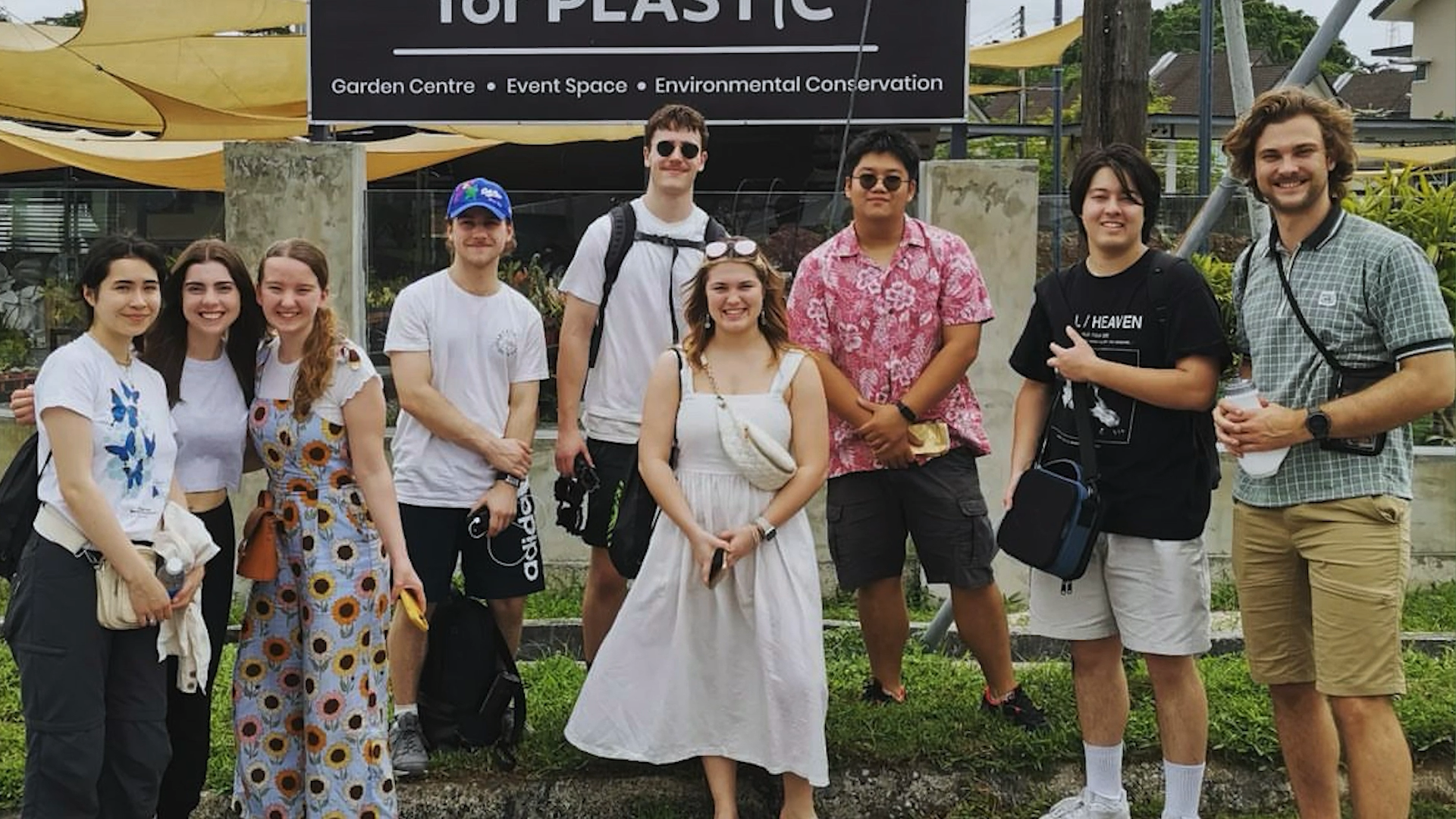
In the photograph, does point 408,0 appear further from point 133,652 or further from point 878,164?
point 133,652

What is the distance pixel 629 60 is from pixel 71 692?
436 cm

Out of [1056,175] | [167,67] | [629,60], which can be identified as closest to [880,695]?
[629,60]

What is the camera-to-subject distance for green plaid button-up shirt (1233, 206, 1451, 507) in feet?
12.3

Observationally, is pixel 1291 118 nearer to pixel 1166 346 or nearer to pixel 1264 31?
pixel 1166 346

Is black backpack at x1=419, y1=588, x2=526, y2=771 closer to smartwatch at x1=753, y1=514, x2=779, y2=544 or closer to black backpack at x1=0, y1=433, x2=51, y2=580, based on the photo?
smartwatch at x1=753, y1=514, x2=779, y2=544

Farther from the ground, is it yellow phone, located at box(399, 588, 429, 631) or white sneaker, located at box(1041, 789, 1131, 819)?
→ yellow phone, located at box(399, 588, 429, 631)

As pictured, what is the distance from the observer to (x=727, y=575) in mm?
4465

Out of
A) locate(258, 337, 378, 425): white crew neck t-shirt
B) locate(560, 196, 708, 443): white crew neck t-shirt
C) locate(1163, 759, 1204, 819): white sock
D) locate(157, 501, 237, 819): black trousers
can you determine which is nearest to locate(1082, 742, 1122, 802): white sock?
locate(1163, 759, 1204, 819): white sock

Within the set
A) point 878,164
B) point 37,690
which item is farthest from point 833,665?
point 37,690

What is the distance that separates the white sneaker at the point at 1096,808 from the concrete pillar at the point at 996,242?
2.94 metres

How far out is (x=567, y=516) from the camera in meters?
5.02

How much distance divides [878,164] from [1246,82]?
1.57m

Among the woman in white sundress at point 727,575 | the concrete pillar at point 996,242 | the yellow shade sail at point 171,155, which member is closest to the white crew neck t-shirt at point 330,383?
the woman in white sundress at point 727,575

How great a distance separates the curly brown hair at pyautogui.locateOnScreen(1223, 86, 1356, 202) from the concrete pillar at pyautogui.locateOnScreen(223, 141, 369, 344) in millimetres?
4842
